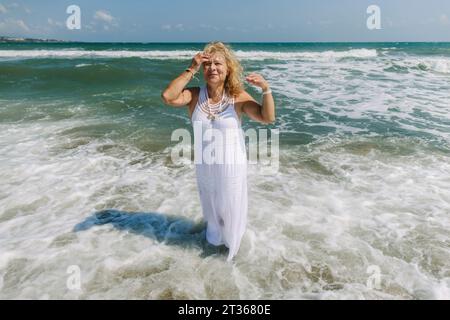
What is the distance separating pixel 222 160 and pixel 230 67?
88 cm

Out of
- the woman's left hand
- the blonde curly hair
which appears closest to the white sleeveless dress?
the blonde curly hair

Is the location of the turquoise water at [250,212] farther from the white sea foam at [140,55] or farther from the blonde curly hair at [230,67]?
the white sea foam at [140,55]

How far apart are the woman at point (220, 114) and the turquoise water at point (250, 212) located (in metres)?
0.92

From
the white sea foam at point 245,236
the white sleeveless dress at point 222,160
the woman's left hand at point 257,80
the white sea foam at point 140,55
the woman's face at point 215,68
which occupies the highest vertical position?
the white sea foam at point 140,55

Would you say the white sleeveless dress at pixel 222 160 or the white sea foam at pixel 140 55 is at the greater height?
the white sea foam at pixel 140 55

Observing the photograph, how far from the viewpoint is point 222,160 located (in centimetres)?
353

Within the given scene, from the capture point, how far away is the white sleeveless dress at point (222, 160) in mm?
3502

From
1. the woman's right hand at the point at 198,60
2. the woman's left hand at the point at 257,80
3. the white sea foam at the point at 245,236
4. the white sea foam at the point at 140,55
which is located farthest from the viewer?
the white sea foam at the point at 140,55

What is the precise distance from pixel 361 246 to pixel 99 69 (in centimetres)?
2201

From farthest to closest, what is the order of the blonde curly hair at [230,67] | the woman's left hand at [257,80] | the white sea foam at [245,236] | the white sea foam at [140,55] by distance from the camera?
the white sea foam at [140,55] < the white sea foam at [245,236] < the blonde curly hair at [230,67] < the woman's left hand at [257,80]

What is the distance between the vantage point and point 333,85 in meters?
18.2

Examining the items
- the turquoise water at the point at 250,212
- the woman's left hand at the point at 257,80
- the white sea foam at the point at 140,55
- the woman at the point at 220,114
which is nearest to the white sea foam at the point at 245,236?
the turquoise water at the point at 250,212

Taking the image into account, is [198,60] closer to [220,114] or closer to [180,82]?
[180,82]

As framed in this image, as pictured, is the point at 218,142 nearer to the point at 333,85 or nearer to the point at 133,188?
the point at 133,188
